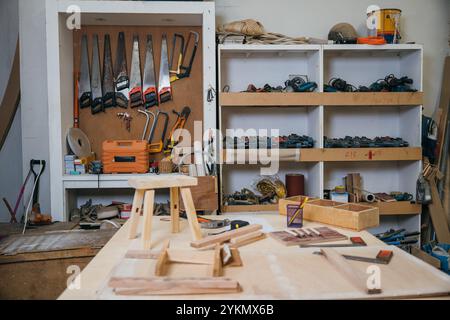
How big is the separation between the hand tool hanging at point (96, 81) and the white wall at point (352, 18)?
114 centimetres

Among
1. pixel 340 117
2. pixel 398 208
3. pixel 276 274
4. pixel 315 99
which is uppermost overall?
pixel 315 99

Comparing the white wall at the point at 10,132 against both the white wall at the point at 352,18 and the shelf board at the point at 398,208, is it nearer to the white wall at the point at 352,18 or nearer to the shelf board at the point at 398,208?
the white wall at the point at 352,18

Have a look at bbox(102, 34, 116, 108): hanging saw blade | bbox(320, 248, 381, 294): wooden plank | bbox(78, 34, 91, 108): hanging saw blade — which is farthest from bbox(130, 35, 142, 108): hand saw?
bbox(320, 248, 381, 294): wooden plank

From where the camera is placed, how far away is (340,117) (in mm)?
4027

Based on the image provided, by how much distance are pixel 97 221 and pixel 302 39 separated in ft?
7.43

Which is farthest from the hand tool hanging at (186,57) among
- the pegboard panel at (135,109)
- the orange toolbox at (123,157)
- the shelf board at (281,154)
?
the shelf board at (281,154)

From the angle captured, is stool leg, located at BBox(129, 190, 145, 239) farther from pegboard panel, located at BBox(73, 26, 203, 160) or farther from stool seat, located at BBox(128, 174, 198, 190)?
pegboard panel, located at BBox(73, 26, 203, 160)

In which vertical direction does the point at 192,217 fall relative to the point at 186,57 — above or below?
below

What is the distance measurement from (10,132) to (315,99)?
2826 millimetres

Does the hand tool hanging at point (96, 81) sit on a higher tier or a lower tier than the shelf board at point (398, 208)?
higher

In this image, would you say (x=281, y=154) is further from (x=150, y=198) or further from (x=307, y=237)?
(x=150, y=198)

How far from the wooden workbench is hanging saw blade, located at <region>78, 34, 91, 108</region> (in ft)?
7.62

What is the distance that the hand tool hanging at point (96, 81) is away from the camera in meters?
3.73

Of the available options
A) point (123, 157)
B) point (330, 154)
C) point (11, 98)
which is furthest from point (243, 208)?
point (11, 98)
